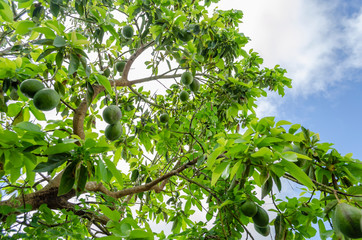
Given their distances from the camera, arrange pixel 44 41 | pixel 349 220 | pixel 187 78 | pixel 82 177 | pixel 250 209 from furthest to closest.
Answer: pixel 187 78 < pixel 250 209 < pixel 44 41 < pixel 82 177 < pixel 349 220

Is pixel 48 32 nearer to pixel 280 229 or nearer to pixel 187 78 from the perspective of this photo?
pixel 187 78

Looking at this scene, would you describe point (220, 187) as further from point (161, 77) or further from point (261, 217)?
point (161, 77)

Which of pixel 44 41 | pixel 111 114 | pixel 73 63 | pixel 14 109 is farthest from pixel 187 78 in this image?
pixel 14 109

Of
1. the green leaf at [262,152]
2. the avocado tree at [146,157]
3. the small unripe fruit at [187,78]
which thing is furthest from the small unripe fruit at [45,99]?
the small unripe fruit at [187,78]

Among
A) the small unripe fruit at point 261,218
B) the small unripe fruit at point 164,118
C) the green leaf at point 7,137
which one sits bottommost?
the small unripe fruit at point 261,218

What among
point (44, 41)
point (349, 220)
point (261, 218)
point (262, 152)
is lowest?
point (349, 220)

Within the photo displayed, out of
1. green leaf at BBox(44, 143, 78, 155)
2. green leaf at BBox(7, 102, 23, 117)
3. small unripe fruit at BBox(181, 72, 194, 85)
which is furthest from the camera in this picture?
small unripe fruit at BBox(181, 72, 194, 85)

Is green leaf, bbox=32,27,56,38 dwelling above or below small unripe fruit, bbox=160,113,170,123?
below

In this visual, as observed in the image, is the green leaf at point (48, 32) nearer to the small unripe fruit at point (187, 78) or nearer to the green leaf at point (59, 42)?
the green leaf at point (59, 42)

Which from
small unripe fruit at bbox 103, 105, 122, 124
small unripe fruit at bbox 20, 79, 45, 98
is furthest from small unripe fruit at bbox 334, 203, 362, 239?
small unripe fruit at bbox 20, 79, 45, 98

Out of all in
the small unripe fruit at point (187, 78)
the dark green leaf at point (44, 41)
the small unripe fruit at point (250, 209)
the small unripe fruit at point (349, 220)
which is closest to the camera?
the small unripe fruit at point (349, 220)

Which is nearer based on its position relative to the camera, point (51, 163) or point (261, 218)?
point (51, 163)

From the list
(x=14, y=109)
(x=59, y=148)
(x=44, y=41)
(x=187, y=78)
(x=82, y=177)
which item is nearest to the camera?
(x=59, y=148)

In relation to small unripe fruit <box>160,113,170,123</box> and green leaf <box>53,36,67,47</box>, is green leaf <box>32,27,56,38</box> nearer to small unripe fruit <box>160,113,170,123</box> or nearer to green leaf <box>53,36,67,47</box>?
green leaf <box>53,36,67,47</box>
